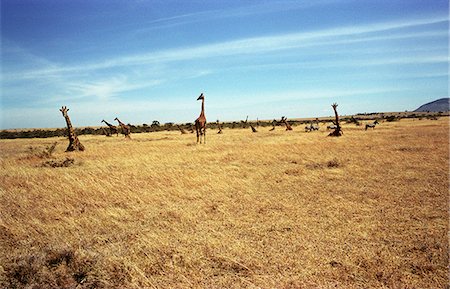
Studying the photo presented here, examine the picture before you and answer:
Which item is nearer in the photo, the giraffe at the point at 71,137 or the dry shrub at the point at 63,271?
the dry shrub at the point at 63,271

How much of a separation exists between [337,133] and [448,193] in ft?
68.1

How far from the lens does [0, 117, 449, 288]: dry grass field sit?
4.35 m

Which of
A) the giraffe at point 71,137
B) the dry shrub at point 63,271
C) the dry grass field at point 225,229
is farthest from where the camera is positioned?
the giraffe at point 71,137

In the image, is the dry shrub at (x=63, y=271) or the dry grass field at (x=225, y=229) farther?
the dry grass field at (x=225, y=229)

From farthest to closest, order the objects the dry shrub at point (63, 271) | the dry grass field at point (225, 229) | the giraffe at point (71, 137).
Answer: the giraffe at point (71, 137) → the dry grass field at point (225, 229) → the dry shrub at point (63, 271)

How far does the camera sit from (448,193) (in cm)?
835

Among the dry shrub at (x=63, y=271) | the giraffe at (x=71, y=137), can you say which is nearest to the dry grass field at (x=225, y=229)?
the dry shrub at (x=63, y=271)

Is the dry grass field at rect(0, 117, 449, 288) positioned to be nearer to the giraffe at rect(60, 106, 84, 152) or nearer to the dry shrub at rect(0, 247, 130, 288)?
the dry shrub at rect(0, 247, 130, 288)

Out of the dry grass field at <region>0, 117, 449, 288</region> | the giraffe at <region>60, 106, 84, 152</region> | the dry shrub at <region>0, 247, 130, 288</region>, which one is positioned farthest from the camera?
the giraffe at <region>60, 106, 84, 152</region>

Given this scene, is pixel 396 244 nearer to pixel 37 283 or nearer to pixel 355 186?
pixel 355 186

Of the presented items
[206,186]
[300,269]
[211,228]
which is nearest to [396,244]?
[300,269]

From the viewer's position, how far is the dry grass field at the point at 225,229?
14.3 feet

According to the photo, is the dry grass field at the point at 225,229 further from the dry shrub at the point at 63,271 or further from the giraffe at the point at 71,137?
the giraffe at the point at 71,137

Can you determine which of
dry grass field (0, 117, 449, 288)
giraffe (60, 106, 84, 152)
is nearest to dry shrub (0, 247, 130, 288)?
dry grass field (0, 117, 449, 288)
